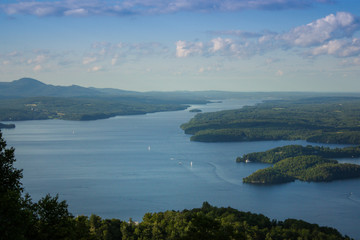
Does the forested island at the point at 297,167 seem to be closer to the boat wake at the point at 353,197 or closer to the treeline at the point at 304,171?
the treeline at the point at 304,171

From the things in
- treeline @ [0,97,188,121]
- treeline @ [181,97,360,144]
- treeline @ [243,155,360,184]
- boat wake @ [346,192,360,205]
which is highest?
treeline @ [0,97,188,121]

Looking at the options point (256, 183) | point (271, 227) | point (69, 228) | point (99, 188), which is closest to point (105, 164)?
point (99, 188)

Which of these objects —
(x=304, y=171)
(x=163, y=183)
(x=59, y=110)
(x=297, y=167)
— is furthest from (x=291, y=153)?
(x=59, y=110)

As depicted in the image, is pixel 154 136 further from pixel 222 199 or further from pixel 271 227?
pixel 271 227

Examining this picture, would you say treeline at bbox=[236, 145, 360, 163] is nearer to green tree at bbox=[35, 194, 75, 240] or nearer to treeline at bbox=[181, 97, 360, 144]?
treeline at bbox=[181, 97, 360, 144]

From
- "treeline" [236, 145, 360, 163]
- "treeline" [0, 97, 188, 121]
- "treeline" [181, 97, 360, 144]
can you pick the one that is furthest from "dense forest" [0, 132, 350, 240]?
"treeline" [0, 97, 188, 121]

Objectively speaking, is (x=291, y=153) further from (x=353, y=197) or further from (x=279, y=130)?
(x=279, y=130)
